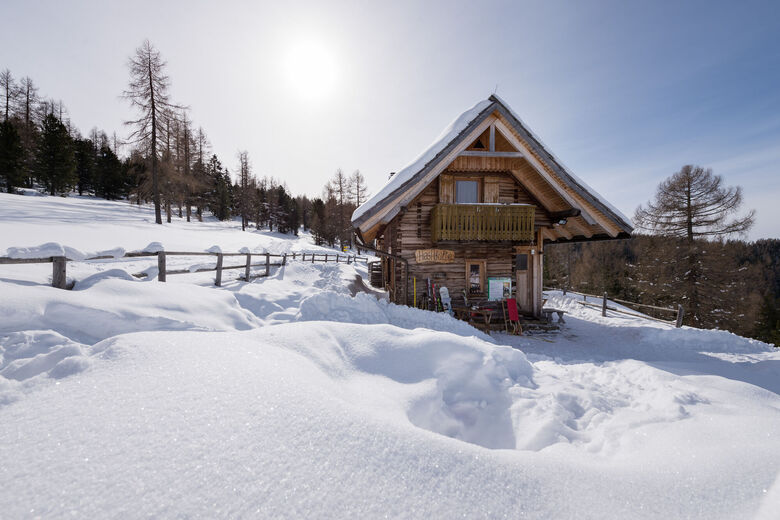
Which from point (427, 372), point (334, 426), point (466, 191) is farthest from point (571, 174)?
point (334, 426)

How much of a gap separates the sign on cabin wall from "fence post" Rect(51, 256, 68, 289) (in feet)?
28.5

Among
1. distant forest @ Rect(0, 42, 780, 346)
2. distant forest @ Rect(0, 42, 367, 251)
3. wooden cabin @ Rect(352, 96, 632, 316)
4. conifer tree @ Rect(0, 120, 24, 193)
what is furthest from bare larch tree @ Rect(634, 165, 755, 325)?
conifer tree @ Rect(0, 120, 24, 193)

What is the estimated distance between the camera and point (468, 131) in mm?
8922

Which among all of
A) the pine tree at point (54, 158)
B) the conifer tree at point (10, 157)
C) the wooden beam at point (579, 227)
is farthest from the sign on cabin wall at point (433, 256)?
the pine tree at point (54, 158)

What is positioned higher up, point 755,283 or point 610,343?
point 755,283

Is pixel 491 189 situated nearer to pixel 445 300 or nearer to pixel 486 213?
pixel 486 213

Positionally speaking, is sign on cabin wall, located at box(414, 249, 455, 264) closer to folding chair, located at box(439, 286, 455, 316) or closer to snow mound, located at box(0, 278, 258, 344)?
folding chair, located at box(439, 286, 455, 316)

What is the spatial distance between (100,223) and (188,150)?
Result: 56.8 feet

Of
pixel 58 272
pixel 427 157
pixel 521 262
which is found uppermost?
pixel 427 157

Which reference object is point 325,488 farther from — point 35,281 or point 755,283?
point 755,283

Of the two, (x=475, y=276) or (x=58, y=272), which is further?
(x=475, y=276)

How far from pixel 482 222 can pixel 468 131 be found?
3012 millimetres

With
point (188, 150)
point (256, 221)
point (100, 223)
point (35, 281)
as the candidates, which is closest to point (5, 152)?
point (188, 150)

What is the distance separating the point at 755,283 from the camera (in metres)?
18.8
